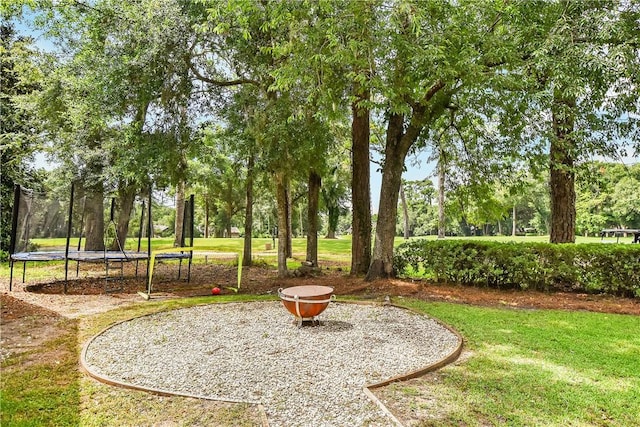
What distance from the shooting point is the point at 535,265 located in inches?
279

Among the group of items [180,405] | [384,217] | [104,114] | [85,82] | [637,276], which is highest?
[85,82]

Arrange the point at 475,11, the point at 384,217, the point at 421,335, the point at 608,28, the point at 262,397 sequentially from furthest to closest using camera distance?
the point at 384,217 → the point at 475,11 → the point at 608,28 → the point at 421,335 → the point at 262,397

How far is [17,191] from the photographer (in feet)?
24.3

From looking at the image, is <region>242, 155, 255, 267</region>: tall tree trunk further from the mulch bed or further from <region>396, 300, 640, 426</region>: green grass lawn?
<region>396, 300, 640, 426</region>: green grass lawn

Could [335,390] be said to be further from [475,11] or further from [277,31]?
[277,31]

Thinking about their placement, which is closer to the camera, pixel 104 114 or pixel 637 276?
pixel 637 276

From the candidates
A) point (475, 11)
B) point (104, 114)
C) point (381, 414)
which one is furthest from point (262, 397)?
point (104, 114)

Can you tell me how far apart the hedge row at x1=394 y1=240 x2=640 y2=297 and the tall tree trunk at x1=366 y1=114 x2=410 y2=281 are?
62cm

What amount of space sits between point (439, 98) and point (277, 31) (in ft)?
10.8

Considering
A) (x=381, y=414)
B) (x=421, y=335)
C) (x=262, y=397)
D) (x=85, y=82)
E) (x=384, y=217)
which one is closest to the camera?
(x=381, y=414)

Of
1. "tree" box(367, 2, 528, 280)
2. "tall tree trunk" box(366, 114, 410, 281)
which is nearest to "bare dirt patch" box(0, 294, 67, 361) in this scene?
"tree" box(367, 2, 528, 280)

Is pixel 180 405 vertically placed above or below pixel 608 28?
below

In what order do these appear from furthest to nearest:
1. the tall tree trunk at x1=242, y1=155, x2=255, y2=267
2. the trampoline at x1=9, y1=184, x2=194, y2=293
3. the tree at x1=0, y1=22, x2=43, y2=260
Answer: the tree at x1=0, y1=22, x2=43, y2=260 → the tall tree trunk at x1=242, y1=155, x2=255, y2=267 → the trampoline at x1=9, y1=184, x2=194, y2=293

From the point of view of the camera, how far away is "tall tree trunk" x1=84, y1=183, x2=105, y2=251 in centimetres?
1148
